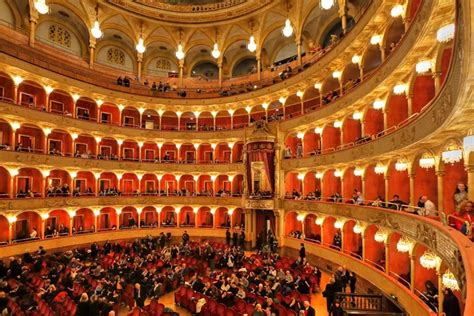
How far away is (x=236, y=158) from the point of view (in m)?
30.4

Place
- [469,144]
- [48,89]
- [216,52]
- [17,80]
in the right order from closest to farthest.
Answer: [469,144]
[17,80]
[48,89]
[216,52]

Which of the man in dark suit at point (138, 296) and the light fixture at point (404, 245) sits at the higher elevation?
the light fixture at point (404, 245)

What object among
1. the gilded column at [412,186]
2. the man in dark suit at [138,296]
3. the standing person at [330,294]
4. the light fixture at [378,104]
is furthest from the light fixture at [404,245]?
the man in dark suit at [138,296]

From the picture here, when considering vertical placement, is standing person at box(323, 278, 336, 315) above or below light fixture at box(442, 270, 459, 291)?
below

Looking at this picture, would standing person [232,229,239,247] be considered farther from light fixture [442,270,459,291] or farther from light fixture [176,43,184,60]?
light fixture [442,270,459,291]

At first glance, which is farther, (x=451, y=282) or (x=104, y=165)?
(x=104, y=165)

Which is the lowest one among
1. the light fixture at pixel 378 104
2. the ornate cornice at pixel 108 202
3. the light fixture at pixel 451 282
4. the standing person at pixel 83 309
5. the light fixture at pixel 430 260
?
the standing person at pixel 83 309

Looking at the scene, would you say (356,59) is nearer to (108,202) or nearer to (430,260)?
(430,260)

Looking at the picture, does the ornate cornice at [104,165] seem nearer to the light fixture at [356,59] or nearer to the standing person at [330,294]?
the light fixture at [356,59]

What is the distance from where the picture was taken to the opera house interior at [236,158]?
10.2 meters

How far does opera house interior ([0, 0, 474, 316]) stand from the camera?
1021cm

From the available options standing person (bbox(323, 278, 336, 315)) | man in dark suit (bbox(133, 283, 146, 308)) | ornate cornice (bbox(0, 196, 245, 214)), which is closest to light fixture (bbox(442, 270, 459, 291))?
standing person (bbox(323, 278, 336, 315))

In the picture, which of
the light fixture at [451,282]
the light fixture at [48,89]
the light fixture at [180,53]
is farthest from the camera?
the light fixture at [180,53]

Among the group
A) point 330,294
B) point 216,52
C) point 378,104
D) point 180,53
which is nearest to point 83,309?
point 330,294
